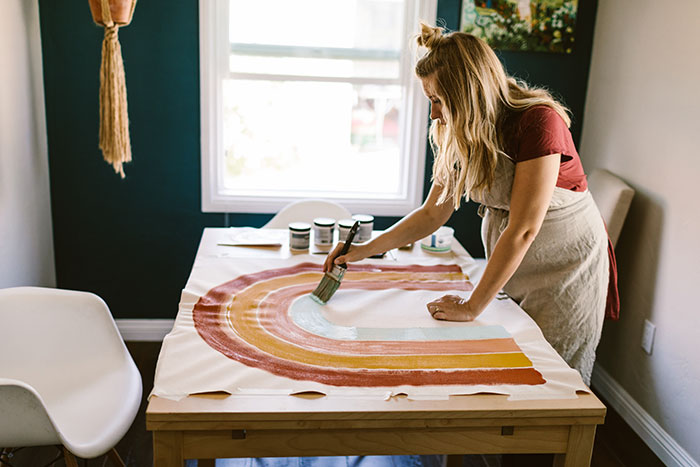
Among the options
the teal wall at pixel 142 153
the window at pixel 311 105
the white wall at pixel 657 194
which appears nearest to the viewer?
the white wall at pixel 657 194

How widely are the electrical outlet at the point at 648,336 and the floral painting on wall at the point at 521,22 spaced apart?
1.40 m

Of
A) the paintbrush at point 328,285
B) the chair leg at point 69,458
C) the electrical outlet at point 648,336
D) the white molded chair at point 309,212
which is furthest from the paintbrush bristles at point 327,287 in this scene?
the electrical outlet at point 648,336

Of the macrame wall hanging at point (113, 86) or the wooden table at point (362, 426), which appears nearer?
the wooden table at point (362, 426)

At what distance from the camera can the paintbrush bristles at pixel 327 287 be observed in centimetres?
188

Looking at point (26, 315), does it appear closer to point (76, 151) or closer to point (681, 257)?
point (76, 151)

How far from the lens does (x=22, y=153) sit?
2.82 meters

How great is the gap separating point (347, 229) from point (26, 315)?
112 cm

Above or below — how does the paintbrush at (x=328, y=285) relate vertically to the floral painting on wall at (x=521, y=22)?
below

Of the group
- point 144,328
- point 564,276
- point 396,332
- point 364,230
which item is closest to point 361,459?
point 364,230

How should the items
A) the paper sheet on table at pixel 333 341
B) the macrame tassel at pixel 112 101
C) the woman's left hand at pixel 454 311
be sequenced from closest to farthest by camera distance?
the paper sheet on table at pixel 333 341 < the woman's left hand at pixel 454 311 < the macrame tassel at pixel 112 101

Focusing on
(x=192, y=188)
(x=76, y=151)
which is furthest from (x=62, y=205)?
(x=192, y=188)

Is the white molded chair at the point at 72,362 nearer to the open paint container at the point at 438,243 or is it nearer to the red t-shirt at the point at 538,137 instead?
the open paint container at the point at 438,243

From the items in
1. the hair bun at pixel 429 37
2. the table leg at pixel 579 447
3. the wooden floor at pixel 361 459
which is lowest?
the wooden floor at pixel 361 459

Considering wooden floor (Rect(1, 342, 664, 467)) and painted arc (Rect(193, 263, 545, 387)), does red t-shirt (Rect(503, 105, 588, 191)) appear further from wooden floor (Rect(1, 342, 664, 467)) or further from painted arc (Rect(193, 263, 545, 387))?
wooden floor (Rect(1, 342, 664, 467))
